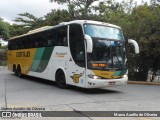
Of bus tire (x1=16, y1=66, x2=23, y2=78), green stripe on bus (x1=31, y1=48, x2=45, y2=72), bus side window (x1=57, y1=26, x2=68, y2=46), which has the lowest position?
bus tire (x1=16, y1=66, x2=23, y2=78)

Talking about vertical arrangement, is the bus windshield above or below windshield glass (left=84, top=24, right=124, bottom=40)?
below

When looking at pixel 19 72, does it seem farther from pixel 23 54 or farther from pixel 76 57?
pixel 76 57

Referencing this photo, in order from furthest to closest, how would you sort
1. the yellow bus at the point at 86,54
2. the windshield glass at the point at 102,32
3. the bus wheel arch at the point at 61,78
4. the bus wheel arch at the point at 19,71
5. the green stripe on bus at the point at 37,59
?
1. the bus wheel arch at the point at 19,71
2. the green stripe on bus at the point at 37,59
3. the bus wheel arch at the point at 61,78
4. the windshield glass at the point at 102,32
5. the yellow bus at the point at 86,54

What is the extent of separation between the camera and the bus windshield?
13.1 meters

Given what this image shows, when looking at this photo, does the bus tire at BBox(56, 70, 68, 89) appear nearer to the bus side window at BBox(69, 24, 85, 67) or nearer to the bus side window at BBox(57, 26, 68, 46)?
the bus side window at BBox(57, 26, 68, 46)

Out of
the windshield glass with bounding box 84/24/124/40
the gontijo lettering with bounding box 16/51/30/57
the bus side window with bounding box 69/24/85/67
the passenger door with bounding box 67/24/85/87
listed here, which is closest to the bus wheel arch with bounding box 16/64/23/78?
the gontijo lettering with bounding box 16/51/30/57

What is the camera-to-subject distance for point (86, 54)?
13.0m

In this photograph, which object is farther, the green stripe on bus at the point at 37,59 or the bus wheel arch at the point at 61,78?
the green stripe on bus at the point at 37,59

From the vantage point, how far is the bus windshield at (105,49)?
13.1m

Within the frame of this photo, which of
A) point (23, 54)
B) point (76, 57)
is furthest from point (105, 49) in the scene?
point (23, 54)

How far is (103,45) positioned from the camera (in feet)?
43.9

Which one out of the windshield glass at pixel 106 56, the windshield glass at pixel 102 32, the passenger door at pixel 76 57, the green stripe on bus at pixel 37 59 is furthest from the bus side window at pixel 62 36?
the green stripe on bus at pixel 37 59

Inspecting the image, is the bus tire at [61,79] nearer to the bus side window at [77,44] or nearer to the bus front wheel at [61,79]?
the bus front wheel at [61,79]

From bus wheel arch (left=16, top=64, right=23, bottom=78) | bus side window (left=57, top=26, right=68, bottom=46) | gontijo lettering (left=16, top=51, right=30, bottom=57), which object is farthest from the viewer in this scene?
bus wheel arch (left=16, top=64, right=23, bottom=78)
